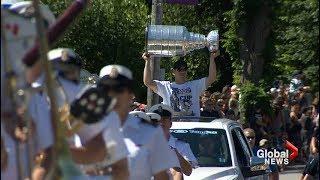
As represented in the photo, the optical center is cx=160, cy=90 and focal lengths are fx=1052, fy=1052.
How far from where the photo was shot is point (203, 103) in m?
17.1

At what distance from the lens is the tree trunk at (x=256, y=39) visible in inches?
317

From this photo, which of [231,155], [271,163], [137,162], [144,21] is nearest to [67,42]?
[144,21]

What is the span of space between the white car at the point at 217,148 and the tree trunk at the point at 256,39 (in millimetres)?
1149

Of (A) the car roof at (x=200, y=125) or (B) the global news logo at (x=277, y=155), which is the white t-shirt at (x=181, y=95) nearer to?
(A) the car roof at (x=200, y=125)

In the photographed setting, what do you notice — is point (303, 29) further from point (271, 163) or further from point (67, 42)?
point (67, 42)

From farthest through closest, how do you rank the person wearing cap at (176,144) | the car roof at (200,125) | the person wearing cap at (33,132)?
the car roof at (200,125) → the person wearing cap at (176,144) → the person wearing cap at (33,132)

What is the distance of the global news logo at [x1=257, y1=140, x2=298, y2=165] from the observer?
15298 millimetres

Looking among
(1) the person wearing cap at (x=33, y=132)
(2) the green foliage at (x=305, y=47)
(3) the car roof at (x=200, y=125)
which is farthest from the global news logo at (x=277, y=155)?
(1) the person wearing cap at (x=33, y=132)

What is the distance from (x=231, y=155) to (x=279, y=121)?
936 cm

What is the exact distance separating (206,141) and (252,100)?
9206 mm

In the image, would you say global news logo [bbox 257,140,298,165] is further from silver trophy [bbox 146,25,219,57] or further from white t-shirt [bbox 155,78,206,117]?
white t-shirt [bbox 155,78,206,117]

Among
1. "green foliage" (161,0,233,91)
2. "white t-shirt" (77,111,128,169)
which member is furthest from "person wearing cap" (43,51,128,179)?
"green foliage" (161,0,233,91)

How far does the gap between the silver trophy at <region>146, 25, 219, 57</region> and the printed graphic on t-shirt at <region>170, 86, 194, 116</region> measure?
0.81m

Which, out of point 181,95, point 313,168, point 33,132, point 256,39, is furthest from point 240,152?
point 33,132
